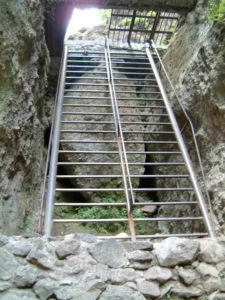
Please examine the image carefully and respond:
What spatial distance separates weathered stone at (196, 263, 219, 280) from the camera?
8.70ft

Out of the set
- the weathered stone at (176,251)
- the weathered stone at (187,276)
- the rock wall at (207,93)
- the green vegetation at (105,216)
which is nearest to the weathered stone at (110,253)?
the weathered stone at (176,251)

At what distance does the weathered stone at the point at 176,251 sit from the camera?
2.71 metres

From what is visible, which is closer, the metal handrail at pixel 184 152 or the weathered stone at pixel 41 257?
the weathered stone at pixel 41 257

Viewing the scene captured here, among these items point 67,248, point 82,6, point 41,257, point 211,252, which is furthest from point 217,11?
point 41,257

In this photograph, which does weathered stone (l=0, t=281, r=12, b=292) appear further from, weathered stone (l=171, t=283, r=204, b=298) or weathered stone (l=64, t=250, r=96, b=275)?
weathered stone (l=171, t=283, r=204, b=298)

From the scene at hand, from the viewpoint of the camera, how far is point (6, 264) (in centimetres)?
245

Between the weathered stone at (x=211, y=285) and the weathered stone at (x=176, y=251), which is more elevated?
the weathered stone at (x=176, y=251)

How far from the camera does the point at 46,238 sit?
106 inches

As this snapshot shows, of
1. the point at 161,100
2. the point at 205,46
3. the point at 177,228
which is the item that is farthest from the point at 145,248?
the point at 161,100

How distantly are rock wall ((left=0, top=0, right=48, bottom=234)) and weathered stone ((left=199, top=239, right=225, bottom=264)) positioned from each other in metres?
1.71

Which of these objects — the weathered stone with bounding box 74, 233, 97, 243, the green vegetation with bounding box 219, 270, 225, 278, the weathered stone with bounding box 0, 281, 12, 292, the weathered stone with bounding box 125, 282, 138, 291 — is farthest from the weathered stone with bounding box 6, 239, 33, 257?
the green vegetation with bounding box 219, 270, 225, 278

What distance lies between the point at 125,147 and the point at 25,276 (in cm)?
412

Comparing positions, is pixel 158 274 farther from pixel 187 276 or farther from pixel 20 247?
pixel 20 247

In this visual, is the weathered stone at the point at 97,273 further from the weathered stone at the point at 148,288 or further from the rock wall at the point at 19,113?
Answer: the rock wall at the point at 19,113
